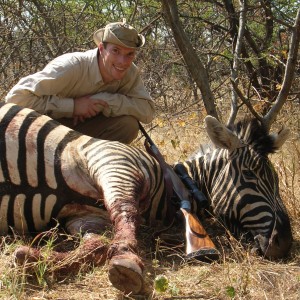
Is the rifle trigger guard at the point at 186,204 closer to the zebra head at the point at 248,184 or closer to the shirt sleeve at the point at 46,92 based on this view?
the zebra head at the point at 248,184

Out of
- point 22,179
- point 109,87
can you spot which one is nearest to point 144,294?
point 22,179

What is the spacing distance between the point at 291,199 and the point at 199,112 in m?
3.58

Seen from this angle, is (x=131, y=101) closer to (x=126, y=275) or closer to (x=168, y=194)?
(x=168, y=194)

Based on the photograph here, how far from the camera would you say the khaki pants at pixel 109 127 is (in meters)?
4.31

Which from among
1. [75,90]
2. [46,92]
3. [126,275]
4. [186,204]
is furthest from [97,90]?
[126,275]

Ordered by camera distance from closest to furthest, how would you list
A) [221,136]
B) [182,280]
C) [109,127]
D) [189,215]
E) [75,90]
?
1. [182,280]
2. [189,215]
3. [221,136]
4. [75,90]
5. [109,127]

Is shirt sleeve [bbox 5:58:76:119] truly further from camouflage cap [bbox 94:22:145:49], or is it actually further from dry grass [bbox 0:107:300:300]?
dry grass [bbox 0:107:300:300]

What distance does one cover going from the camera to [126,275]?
7.62 feet

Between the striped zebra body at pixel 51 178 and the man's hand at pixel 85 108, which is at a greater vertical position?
the man's hand at pixel 85 108

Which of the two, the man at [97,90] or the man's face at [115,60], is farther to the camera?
the man's face at [115,60]

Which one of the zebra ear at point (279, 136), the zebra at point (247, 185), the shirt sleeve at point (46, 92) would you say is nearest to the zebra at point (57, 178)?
the shirt sleeve at point (46, 92)

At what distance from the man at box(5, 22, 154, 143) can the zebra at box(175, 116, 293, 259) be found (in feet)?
2.73

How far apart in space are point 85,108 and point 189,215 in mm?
1306

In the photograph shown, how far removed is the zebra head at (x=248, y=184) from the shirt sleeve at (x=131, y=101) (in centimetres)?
80
